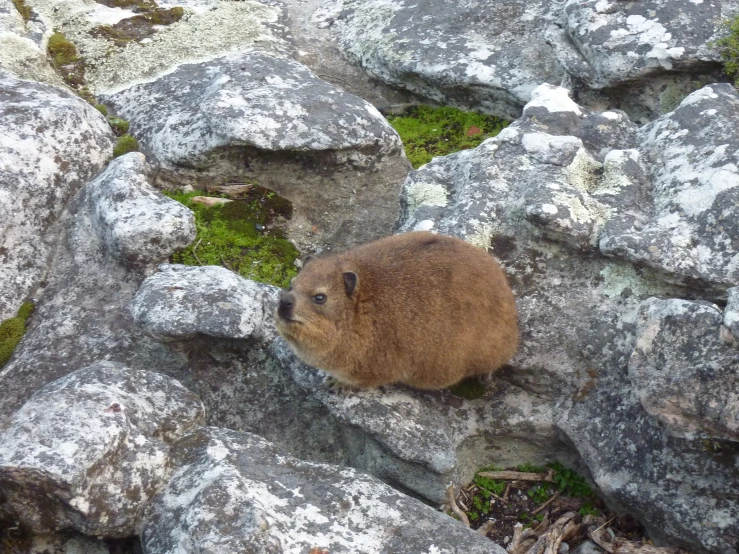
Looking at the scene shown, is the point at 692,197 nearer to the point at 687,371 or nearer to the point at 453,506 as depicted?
the point at 687,371

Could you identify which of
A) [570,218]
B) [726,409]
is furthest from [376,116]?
[726,409]

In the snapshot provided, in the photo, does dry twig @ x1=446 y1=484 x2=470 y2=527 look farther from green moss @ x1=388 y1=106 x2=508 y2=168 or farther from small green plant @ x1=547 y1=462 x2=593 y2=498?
green moss @ x1=388 y1=106 x2=508 y2=168

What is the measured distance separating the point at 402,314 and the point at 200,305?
1609 mm

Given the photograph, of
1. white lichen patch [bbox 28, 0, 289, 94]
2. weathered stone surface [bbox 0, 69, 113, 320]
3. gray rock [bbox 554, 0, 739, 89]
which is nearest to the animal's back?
weathered stone surface [bbox 0, 69, 113, 320]

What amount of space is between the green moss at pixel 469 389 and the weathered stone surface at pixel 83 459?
7.38 ft

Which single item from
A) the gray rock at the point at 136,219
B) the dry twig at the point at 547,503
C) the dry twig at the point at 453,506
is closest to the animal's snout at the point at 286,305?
the gray rock at the point at 136,219

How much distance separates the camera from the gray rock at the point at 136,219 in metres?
6.94

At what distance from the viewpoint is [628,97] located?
8523 mm

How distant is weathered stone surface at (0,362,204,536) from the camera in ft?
15.8

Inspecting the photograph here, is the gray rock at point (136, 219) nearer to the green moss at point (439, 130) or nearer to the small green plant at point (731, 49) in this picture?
the green moss at point (439, 130)

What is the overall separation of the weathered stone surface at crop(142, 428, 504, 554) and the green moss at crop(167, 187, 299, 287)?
2270mm

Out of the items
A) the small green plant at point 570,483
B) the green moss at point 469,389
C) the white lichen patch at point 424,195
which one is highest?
the white lichen patch at point 424,195

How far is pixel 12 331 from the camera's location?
6793mm

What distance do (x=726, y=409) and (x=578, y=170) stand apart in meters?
2.70
